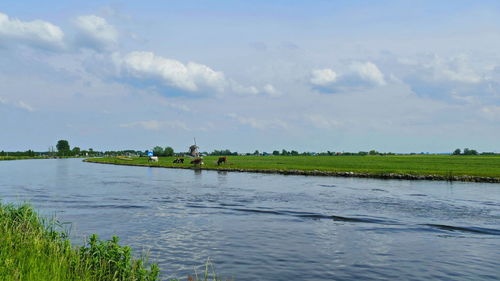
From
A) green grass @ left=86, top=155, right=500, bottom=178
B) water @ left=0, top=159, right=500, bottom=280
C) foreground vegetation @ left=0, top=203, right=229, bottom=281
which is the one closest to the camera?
foreground vegetation @ left=0, top=203, right=229, bottom=281

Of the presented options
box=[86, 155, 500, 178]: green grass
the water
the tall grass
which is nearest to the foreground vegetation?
the tall grass

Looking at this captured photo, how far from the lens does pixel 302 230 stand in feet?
74.4

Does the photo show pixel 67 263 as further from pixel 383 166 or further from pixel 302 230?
pixel 383 166

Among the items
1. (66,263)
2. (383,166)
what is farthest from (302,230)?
(383,166)

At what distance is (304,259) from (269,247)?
2.37 meters

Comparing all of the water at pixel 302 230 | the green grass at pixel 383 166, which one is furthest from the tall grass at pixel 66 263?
the green grass at pixel 383 166

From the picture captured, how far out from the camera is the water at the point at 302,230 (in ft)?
51.9

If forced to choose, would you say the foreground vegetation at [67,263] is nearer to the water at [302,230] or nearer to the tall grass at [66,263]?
the tall grass at [66,263]

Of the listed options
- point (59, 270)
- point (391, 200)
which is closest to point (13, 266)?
point (59, 270)

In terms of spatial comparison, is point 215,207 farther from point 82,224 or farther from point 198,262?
point 198,262

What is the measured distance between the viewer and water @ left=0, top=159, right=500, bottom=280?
51.9 feet

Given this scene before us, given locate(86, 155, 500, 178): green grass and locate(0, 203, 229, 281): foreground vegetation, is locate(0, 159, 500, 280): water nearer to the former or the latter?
locate(0, 203, 229, 281): foreground vegetation

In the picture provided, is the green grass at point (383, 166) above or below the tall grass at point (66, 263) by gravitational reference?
above

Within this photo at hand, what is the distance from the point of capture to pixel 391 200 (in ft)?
114
